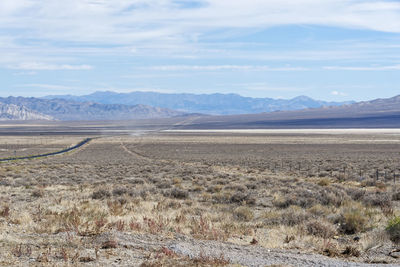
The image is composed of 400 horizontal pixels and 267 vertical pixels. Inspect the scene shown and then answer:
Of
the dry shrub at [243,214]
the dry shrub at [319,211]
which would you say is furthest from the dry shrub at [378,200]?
the dry shrub at [243,214]

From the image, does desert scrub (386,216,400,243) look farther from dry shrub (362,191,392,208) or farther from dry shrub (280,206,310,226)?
dry shrub (362,191,392,208)

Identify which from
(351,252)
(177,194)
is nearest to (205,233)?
(351,252)

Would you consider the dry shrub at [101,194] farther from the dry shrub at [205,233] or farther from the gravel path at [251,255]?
the gravel path at [251,255]

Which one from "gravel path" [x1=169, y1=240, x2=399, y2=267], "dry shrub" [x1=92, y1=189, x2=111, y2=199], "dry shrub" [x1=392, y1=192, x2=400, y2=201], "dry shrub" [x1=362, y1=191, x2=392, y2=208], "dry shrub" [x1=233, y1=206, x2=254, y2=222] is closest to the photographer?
"gravel path" [x1=169, y1=240, x2=399, y2=267]

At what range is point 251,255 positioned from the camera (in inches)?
348

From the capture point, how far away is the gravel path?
8.32 metres

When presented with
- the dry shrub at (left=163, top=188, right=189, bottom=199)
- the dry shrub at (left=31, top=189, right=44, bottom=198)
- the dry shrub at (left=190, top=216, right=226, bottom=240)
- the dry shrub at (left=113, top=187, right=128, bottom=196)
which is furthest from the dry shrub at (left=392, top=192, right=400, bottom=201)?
the dry shrub at (left=31, top=189, right=44, bottom=198)

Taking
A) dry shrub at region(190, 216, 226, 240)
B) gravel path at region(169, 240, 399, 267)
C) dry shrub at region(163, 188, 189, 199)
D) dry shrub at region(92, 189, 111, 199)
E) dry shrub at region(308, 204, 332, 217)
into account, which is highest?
gravel path at region(169, 240, 399, 267)

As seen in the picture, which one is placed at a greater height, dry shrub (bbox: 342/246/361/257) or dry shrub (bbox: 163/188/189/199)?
dry shrub (bbox: 342/246/361/257)

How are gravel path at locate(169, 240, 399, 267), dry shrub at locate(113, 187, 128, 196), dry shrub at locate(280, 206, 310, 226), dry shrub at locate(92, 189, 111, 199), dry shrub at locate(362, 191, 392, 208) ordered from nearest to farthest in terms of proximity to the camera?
1. gravel path at locate(169, 240, 399, 267)
2. dry shrub at locate(280, 206, 310, 226)
3. dry shrub at locate(362, 191, 392, 208)
4. dry shrub at locate(92, 189, 111, 199)
5. dry shrub at locate(113, 187, 128, 196)

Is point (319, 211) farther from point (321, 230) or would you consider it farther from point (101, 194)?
point (101, 194)

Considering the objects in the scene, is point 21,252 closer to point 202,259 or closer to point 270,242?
point 202,259

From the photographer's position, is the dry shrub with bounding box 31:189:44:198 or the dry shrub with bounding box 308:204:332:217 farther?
the dry shrub with bounding box 31:189:44:198

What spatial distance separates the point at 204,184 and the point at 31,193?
8676 mm
